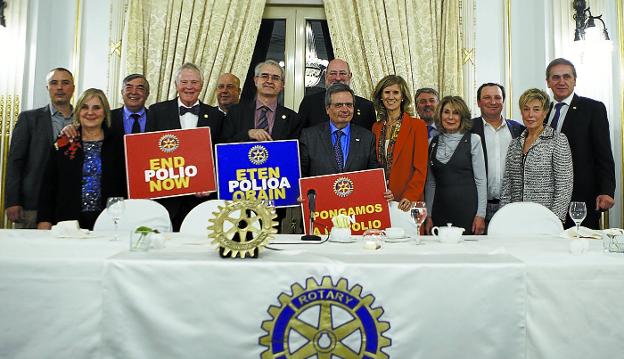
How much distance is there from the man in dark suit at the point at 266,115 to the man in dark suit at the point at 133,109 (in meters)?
0.72

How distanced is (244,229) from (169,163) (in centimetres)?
199

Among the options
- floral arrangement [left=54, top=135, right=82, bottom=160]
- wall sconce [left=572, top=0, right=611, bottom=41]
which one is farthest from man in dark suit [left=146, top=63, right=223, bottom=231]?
wall sconce [left=572, top=0, right=611, bottom=41]

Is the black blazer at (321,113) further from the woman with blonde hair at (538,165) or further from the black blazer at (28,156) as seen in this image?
the black blazer at (28,156)

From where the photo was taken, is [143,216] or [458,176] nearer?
[143,216]

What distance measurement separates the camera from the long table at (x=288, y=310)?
1.75 meters

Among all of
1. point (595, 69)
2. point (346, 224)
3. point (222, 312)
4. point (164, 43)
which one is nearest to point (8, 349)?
point (222, 312)

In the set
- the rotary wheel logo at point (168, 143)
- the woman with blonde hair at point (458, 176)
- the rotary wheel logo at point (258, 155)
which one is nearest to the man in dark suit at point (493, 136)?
the woman with blonde hair at point (458, 176)

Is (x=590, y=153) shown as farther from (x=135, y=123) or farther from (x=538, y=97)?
(x=135, y=123)

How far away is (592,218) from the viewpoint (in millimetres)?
4105

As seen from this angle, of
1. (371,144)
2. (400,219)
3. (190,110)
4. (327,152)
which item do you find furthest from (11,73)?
(400,219)

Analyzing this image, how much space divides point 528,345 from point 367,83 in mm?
4138

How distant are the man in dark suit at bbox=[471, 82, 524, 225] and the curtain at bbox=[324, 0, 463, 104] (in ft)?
4.31

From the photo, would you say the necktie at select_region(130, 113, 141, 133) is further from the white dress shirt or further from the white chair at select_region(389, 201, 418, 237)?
the white dress shirt

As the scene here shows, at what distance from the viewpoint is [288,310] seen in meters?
1.76
